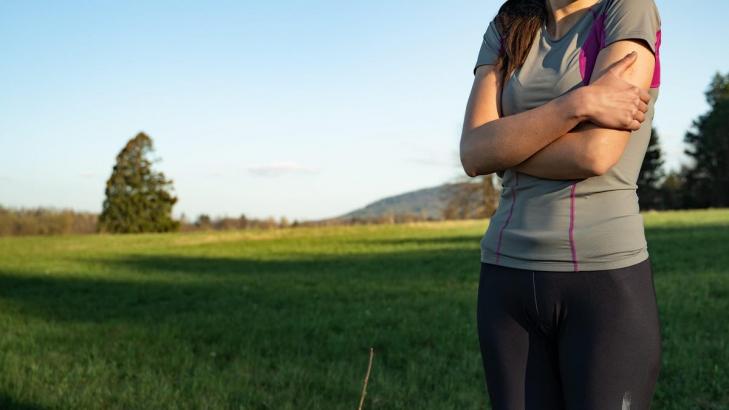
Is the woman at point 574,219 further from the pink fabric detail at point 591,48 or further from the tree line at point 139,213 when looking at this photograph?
the tree line at point 139,213

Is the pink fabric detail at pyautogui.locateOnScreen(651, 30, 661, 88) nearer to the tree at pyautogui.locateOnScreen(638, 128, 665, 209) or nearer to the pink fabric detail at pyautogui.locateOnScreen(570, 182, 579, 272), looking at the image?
the pink fabric detail at pyautogui.locateOnScreen(570, 182, 579, 272)

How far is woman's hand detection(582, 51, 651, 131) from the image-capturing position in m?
1.95

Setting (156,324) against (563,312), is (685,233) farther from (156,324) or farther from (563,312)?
(563,312)

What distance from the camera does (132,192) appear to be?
38.0 metres

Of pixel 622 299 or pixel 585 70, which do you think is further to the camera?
pixel 585 70

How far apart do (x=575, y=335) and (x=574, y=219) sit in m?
0.34

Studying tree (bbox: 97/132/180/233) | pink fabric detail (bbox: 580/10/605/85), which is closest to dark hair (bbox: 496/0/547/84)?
pink fabric detail (bbox: 580/10/605/85)

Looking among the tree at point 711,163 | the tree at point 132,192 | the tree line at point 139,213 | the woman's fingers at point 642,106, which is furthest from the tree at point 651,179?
the woman's fingers at point 642,106

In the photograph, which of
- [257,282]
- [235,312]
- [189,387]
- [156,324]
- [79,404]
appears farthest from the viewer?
[257,282]

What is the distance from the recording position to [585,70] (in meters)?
2.08

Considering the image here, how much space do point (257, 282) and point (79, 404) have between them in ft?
30.1

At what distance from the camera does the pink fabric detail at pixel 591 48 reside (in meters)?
2.06

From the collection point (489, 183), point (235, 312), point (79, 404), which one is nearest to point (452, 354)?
point (79, 404)

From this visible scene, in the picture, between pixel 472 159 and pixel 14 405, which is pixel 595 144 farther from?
pixel 14 405
